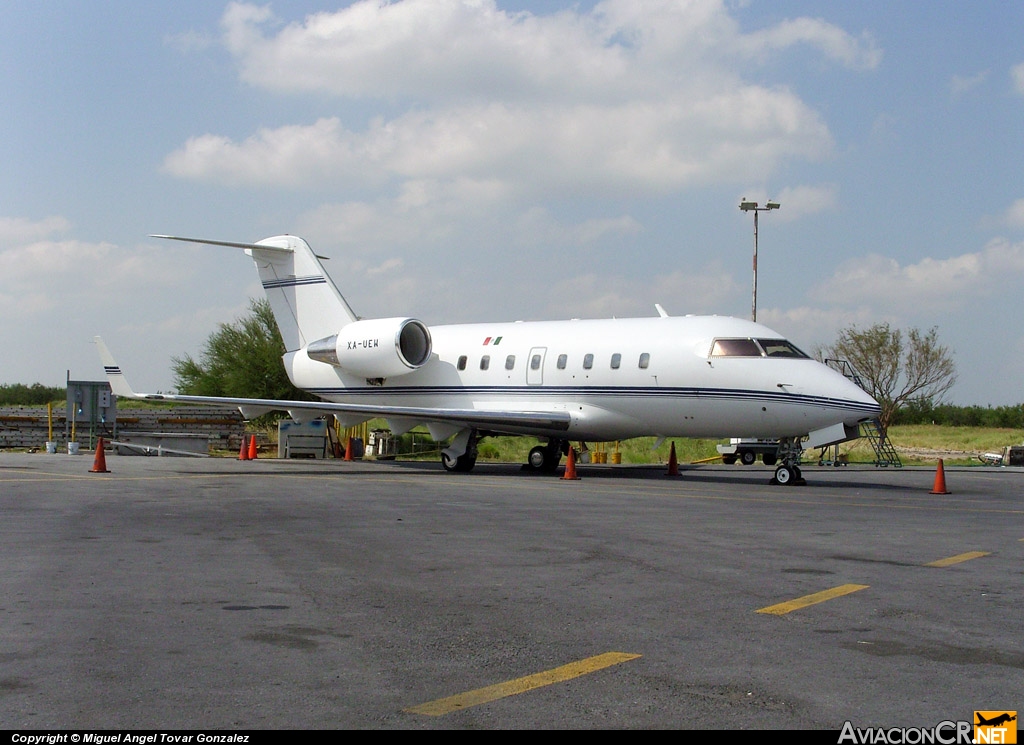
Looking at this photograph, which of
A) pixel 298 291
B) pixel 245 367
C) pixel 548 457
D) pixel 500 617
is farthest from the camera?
pixel 245 367

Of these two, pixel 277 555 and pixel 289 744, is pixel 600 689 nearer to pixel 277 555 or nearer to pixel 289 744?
pixel 289 744

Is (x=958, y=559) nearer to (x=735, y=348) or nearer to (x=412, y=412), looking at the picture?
(x=735, y=348)

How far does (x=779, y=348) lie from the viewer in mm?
20016

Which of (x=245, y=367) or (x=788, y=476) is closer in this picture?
(x=788, y=476)

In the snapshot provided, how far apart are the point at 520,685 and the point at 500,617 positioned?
64.5 inches

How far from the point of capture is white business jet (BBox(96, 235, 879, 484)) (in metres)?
19.6

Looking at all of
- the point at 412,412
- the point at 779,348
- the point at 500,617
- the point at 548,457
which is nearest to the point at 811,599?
the point at 500,617

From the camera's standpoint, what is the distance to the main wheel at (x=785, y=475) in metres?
19.9

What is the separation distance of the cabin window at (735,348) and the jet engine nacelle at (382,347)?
316 inches

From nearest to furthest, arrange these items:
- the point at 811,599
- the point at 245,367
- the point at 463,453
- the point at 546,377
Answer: the point at 811,599 < the point at 546,377 < the point at 463,453 < the point at 245,367

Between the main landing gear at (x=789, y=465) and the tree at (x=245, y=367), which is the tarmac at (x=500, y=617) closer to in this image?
the main landing gear at (x=789, y=465)

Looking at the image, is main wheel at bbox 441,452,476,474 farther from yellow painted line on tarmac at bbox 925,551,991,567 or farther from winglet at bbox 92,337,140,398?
yellow painted line on tarmac at bbox 925,551,991,567

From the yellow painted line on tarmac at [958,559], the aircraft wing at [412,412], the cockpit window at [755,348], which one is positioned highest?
the cockpit window at [755,348]

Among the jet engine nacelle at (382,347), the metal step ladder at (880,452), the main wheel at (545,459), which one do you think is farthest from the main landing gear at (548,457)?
the metal step ladder at (880,452)
